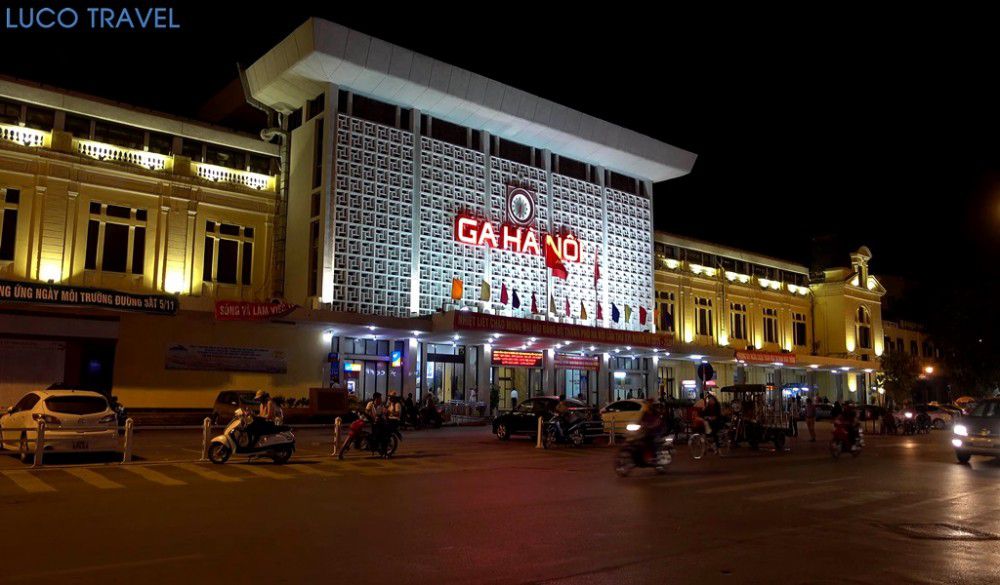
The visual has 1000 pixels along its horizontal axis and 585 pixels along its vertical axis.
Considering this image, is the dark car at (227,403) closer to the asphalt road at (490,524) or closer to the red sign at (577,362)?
the asphalt road at (490,524)

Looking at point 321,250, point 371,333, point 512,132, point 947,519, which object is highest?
point 512,132

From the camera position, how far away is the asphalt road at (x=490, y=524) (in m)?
7.54

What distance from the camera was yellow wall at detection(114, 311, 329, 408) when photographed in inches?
1210

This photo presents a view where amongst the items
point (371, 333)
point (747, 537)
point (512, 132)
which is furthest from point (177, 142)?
point (747, 537)

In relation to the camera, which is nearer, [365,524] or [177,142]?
[365,524]

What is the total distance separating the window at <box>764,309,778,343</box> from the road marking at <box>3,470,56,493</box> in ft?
176

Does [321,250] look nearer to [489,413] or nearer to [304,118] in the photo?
[304,118]

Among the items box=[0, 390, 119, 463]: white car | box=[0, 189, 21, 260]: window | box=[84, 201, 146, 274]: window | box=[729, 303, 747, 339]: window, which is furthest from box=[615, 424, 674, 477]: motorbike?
box=[729, 303, 747, 339]: window

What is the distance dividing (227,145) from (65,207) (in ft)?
24.8

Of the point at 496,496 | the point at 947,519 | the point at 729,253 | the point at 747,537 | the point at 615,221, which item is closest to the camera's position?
the point at 747,537

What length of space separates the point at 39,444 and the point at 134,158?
19.9 m

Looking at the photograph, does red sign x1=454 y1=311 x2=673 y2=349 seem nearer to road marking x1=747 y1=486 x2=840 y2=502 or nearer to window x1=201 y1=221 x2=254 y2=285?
window x1=201 y1=221 x2=254 y2=285

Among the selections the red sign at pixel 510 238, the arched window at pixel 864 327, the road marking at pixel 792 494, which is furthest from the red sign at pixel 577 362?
the arched window at pixel 864 327

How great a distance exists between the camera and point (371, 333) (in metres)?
36.7
